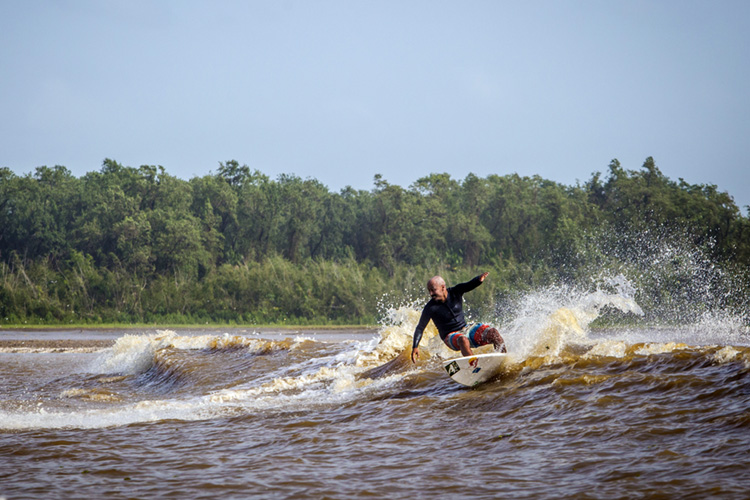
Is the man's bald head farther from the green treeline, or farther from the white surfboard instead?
the green treeline

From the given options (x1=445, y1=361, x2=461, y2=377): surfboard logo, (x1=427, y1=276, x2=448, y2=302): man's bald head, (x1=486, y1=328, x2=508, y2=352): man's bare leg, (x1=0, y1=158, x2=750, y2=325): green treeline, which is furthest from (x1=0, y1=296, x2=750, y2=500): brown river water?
(x1=0, y1=158, x2=750, y2=325): green treeline

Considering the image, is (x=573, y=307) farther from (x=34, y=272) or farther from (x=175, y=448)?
(x=34, y=272)

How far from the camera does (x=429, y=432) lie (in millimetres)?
7477

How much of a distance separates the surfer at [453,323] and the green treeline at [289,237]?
3336 cm

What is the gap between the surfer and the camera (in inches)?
384

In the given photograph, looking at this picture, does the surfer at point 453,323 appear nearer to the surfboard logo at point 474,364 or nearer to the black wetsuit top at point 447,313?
the black wetsuit top at point 447,313

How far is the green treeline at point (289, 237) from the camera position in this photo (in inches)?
1831

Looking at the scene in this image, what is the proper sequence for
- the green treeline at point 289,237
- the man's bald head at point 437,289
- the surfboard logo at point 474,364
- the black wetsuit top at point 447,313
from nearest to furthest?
the surfboard logo at point 474,364
the man's bald head at point 437,289
the black wetsuit top at point 447,313
the green treeline at point 289,237

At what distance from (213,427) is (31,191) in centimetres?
5873

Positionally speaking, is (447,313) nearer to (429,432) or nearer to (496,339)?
(496,339)

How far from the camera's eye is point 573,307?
12.9m

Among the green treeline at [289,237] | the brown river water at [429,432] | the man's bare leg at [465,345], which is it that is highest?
the green treeline at [289,237]

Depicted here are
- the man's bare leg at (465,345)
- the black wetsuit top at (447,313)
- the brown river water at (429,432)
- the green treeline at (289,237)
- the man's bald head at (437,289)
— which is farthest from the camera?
the green treeline at (289,237)

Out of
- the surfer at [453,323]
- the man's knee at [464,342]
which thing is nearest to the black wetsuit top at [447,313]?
the surfer at [453,323]
